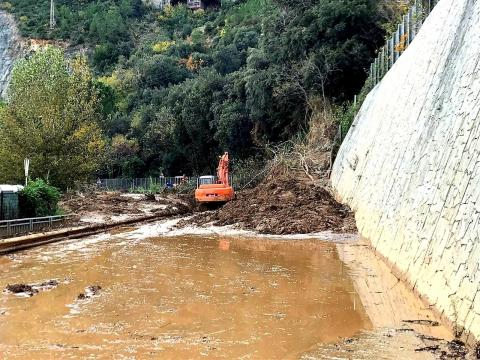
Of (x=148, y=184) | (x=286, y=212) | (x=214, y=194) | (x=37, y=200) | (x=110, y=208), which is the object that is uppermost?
(x=37, y=200)

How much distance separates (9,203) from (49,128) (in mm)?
8933

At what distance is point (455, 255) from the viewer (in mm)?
6297

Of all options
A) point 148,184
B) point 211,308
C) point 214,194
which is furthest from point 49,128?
point 148,184

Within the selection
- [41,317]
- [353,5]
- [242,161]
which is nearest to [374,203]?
[41,317]

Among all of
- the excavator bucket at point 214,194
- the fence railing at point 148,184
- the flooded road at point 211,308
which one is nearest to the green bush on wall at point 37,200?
the flooded road at point 211,308

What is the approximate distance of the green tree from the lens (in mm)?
23703

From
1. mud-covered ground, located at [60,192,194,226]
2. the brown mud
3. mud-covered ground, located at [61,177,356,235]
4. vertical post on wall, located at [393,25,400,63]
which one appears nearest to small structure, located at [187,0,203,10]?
mud-covered ground, located at [60,192,194,226]

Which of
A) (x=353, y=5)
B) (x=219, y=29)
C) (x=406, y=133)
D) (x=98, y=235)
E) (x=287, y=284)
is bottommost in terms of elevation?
(x=98, y=235)

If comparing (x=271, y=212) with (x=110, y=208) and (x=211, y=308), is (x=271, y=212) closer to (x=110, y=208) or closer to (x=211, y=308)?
(x=110, y=208)

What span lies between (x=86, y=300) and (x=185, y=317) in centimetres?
191

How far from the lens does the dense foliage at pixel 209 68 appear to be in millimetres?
30375

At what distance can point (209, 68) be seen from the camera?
66688mm

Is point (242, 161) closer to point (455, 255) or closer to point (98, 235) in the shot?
point (98, 235)

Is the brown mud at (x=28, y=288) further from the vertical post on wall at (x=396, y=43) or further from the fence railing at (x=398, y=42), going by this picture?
the vertical post on wall at (x=396, y=43)
